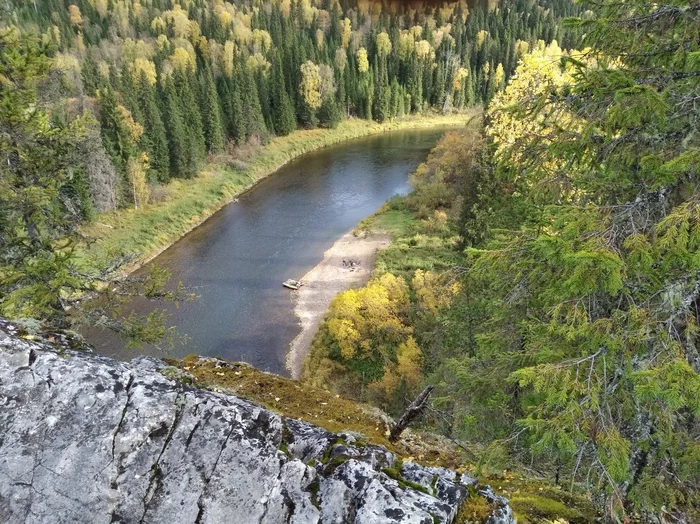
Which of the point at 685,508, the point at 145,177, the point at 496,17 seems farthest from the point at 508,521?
the point at 496,17

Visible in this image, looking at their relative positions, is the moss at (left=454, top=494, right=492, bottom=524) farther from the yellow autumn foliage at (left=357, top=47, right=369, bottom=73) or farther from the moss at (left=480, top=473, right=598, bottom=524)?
the yellow autumn foliage at (left=357, top=47, right=369, bottom=73)

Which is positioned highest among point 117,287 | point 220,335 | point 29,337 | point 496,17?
point 496,17

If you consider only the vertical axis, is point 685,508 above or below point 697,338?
below

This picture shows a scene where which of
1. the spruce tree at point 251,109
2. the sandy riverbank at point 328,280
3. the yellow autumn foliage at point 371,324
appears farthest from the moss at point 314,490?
the spruce tree at point 251,109

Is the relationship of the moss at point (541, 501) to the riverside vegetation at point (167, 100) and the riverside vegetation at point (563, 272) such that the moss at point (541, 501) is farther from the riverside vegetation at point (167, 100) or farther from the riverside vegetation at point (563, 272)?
the riverside vegetation at point (167, 100)

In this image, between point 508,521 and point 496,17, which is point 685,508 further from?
point 496,17

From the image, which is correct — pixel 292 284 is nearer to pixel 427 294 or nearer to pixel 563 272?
pixel 427 294

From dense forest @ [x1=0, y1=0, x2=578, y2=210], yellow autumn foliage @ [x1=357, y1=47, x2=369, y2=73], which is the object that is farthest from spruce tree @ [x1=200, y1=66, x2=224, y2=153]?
yellow autumn foliage @ [x1=357, y1=47, x2=369, y2=73]
